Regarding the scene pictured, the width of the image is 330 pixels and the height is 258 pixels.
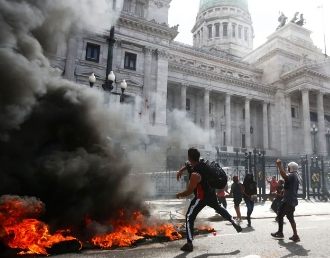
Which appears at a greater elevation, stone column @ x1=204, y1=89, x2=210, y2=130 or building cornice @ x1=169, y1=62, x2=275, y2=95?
building cornice @ x1=169, y1=62, x2=275, y2=95

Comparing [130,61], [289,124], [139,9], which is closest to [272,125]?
[289,124]

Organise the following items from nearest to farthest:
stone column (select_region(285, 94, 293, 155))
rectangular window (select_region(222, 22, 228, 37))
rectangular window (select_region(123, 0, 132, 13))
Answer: rectangular window (select_region(123, 0, 132, 13)) → stone column (select_region(285, 94, 293, 155)) → rectangular window (select_region(222, 22, 228, 37))

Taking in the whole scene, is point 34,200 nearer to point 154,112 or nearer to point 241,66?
point 154,112

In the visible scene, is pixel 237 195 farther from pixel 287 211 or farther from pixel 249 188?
pixel 287 211

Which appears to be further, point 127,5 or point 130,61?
point 127,5

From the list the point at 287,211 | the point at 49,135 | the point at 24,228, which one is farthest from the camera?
the point at 49,135

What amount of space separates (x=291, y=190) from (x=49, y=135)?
5.40m

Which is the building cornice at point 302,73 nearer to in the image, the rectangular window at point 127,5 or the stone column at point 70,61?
the rectangular window at point 127,5

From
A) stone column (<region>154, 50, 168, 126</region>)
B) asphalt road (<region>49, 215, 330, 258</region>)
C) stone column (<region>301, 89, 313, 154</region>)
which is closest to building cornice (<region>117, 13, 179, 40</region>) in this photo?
stone column (<region>154, 50, 168, 126</region>)

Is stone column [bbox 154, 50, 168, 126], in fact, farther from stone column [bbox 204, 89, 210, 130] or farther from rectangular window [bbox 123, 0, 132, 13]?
stone column [bbox 204, 89, 210, 130]

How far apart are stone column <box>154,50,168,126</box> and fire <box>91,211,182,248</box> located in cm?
2099

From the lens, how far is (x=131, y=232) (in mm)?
5961

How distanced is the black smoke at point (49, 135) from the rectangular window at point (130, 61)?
20387mm

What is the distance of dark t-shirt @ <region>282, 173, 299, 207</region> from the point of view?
6.48 metres
